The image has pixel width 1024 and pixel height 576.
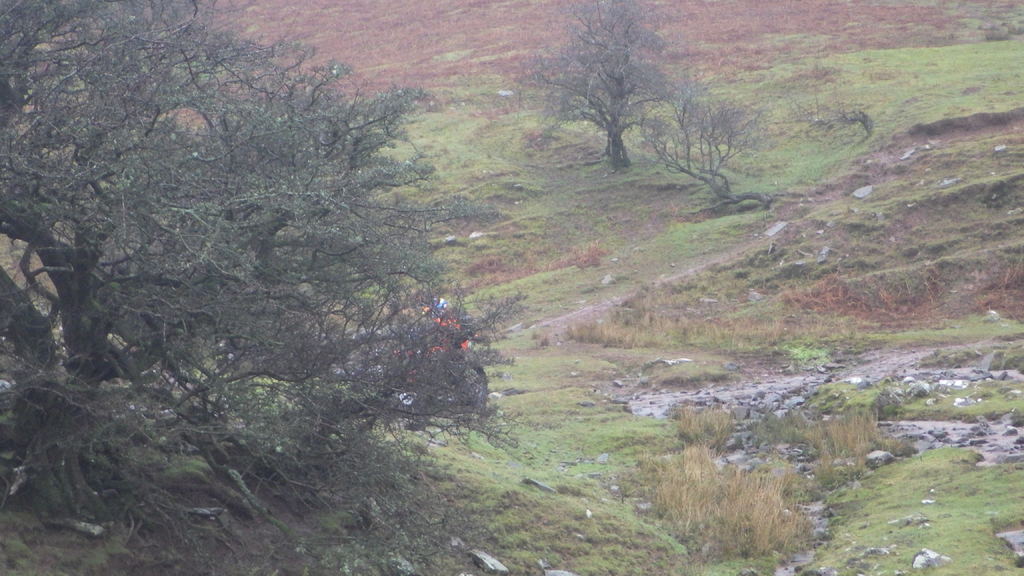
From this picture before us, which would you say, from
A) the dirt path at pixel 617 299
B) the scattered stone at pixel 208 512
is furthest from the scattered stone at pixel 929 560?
the dirt path at pixel 617 299

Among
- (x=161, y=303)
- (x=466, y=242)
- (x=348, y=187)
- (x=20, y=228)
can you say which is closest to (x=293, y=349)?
(x=161, y=303)

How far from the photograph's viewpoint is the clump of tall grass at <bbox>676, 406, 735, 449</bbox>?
11.2m

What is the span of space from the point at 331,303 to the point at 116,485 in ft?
5.66

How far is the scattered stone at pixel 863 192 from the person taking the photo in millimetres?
23203

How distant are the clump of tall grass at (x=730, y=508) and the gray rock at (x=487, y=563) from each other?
7.04 ft

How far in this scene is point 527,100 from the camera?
121 ft

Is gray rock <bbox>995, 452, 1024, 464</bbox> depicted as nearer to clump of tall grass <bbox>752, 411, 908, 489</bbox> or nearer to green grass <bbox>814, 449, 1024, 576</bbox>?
green grass <bbox>814, 449, 1024, 576</bbox>

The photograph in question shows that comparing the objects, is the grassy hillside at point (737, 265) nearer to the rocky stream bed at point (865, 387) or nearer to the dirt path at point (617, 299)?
the dirt path at point (617, 299)

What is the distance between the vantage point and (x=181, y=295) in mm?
5527

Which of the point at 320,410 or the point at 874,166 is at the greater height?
the point at 320,410

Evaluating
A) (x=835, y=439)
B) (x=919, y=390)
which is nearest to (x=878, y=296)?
(x=919, y=390)

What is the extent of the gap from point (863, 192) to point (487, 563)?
63.3ft

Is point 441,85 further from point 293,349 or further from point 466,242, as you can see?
point 293,349

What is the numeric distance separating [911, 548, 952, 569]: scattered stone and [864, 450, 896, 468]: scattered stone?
2.92 meters
